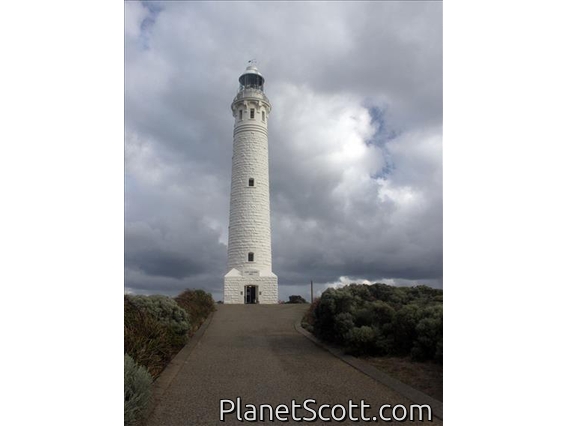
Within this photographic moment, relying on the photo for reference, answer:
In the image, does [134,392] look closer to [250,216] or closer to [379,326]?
[379,326]

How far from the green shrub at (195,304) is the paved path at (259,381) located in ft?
10.2

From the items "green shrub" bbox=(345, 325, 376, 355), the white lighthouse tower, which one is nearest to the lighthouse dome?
the white lighthouse tower

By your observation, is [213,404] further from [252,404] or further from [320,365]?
[320,365]

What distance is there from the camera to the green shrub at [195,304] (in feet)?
46.0

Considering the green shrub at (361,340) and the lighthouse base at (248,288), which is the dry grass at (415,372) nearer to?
the green shrub at (361,340)

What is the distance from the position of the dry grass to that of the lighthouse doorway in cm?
1775

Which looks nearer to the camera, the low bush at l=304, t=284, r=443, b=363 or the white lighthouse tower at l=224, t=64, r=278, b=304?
the low bush at l=304, t=284, r=443, b=363

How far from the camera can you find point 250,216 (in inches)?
1027

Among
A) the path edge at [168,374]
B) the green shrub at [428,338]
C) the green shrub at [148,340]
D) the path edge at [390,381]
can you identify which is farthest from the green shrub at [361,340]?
the green shrub at [148,340]

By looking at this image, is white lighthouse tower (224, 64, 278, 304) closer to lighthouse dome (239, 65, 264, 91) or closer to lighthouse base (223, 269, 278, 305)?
lighthouse base (223, 269, 278, 305)

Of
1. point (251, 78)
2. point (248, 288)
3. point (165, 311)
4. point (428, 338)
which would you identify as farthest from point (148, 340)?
point (251, 78)

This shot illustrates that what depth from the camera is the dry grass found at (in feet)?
20.2

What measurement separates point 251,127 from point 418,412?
24.5 meters

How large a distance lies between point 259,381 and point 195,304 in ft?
32.6
